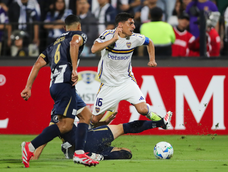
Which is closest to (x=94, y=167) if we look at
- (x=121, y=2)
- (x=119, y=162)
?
(x=119, y=162)

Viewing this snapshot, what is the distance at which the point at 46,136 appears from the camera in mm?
5867

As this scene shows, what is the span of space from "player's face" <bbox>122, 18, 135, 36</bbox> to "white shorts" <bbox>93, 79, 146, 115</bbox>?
2.95 ft

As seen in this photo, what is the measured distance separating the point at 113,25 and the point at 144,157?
176 inches

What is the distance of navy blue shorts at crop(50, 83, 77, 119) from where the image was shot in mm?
6039

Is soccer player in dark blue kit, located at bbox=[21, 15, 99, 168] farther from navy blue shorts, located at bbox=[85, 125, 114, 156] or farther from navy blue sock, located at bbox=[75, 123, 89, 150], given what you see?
navy blue shorts, located at bbox=[85, 125, 114, 156]

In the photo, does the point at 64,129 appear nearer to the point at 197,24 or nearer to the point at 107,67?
the point at 107,67

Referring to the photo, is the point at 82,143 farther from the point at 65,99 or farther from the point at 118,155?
the point at 118,155

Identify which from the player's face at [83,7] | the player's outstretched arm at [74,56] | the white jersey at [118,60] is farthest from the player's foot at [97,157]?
the player's face at [83,7]

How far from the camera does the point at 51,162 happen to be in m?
6.34

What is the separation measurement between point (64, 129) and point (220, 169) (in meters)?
2.10

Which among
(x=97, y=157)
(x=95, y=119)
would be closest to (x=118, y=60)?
(x=95, y=119)

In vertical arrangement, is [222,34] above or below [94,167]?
above

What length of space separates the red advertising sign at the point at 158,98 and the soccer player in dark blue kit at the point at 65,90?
13.2 feet

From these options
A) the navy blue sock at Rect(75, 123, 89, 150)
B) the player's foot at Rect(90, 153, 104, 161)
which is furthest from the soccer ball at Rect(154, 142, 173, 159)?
the navy blue sock at Rect(75, 123, 89, 150)
